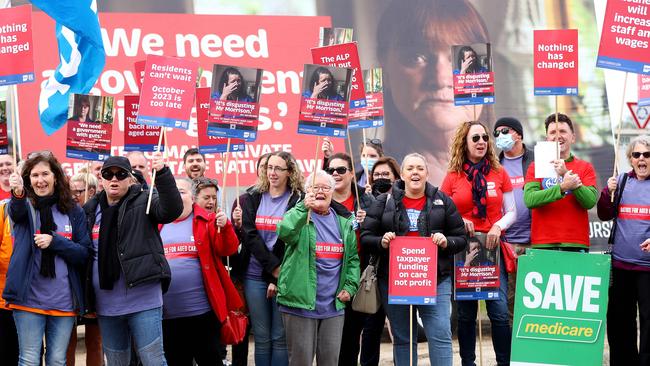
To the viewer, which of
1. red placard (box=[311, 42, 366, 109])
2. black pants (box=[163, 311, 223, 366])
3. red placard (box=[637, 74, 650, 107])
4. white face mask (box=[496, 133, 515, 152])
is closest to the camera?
black pants (box=[163, 311, 223, 366])

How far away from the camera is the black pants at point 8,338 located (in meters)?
7.72

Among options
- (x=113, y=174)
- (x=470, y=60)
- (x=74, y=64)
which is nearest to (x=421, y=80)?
(x=470, y=60)

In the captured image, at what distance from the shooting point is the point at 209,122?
27.2 feet

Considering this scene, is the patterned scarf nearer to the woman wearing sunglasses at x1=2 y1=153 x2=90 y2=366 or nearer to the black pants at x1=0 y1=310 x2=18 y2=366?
the woman wearing sunglasses at x1=2 y1=153 x2=90 y2=366

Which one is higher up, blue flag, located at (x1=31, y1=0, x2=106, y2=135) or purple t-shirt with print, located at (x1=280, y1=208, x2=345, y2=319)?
blue flag, located at (x1=31, y1=0, x2=106, y2=135)

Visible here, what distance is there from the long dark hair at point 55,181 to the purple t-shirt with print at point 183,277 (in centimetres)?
78

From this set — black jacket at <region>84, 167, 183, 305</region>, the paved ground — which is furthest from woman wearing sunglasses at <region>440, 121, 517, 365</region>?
black jacket at <region>84, 167, 183, 305</region>

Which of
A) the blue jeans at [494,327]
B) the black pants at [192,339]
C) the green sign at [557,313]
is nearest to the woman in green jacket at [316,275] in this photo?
the black pants at [192,339]

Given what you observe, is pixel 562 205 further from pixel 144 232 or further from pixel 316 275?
pixel 144 232

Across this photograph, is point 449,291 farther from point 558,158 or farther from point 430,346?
point 558,158

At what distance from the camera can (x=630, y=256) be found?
8.28m

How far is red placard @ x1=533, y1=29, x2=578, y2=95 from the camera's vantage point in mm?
8641

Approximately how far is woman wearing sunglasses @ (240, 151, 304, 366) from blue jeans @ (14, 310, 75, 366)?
143 centimetres

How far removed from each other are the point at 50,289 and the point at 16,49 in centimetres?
214
